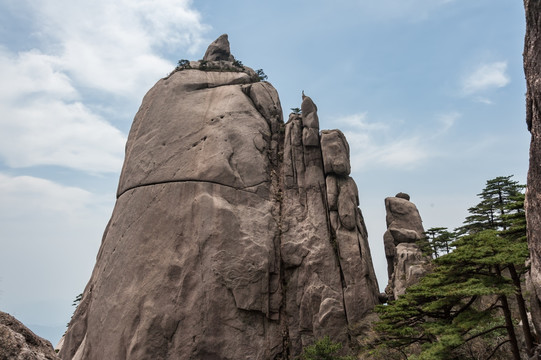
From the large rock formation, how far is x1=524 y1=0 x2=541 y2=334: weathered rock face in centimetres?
1728

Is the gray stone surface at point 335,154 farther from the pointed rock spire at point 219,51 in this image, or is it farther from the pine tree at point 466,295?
the pointed rock spire at point 219,51

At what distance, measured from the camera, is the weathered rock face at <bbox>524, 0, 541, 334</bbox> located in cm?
1059

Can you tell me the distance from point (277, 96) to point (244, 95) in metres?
4.09

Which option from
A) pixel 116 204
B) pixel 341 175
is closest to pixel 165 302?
pixel 116 204

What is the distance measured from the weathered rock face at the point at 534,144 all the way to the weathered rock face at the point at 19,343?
35.6ft

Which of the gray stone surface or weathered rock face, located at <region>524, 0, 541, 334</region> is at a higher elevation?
the gray stone surface

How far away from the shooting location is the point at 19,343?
433cm

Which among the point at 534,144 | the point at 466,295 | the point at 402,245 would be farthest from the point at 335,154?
the point at 534,144

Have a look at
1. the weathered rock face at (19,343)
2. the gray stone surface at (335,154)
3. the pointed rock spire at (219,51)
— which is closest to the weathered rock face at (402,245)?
the gray stone surface at (335,154)

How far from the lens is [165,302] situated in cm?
2597

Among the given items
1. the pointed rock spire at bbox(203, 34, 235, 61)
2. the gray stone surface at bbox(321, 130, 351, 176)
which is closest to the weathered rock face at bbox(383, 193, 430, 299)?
the gray stone surface at bbox(321, 130, 351, 176)

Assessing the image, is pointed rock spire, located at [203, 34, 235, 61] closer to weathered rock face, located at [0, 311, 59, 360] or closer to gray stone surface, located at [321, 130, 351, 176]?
gray stone surface, located at [321, 130, 351, 176]

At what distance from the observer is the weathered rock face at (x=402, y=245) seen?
2708 cm

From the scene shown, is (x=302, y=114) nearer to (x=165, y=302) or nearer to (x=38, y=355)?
(x=165, y=302)
